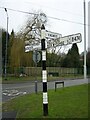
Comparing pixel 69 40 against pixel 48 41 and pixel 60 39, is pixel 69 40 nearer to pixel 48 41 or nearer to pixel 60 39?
pixel 60 39

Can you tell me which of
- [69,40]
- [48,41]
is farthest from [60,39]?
[48,41]

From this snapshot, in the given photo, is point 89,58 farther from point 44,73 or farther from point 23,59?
point 44,73

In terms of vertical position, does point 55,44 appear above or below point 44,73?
above

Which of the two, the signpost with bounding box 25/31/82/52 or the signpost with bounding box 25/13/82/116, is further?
the signpost with bounding box 25/31/82/52

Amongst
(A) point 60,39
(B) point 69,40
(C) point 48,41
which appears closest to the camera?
(B) point 69,40

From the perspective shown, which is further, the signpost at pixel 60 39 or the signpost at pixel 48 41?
the signpost at pixel 60 39

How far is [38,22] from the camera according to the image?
53.7 metres

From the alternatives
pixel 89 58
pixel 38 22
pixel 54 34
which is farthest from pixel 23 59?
pixel 54 34

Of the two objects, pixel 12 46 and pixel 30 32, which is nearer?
pixel 12 46

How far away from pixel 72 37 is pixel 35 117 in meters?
2.56

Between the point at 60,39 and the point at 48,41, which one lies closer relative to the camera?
the point at 60,39

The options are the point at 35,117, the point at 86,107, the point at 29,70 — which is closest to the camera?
the point at 35,117

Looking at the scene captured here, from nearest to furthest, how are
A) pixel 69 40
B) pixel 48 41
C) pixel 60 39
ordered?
pixel 69 40
pixel 60 39
pixel 48 41

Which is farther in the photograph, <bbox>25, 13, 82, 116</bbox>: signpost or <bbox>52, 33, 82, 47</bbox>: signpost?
<bbox>52, 33, 82, 47</bbox>: signpost
